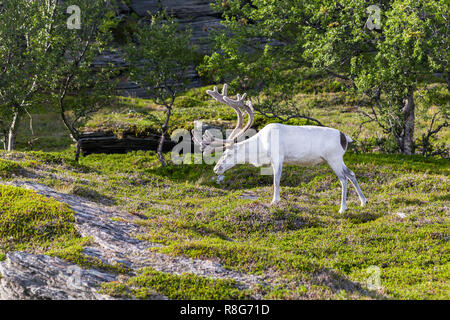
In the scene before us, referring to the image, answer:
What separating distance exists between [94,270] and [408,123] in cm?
1924

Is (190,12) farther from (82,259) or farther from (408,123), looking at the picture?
(82,259)

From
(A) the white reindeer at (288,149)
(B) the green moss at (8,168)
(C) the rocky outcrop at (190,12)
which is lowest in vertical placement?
(B) the green moss at (8,168)

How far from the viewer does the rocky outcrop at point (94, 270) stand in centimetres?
749

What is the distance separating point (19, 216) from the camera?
1116 cm

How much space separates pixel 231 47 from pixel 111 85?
25.8 feet

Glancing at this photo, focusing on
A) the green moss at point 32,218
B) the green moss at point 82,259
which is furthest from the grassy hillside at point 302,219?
the green moss at point 32,218

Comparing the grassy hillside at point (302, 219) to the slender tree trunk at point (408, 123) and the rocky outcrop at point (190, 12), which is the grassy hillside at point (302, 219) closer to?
the slender tree trunk at point (408, 123)

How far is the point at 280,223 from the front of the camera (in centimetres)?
1327

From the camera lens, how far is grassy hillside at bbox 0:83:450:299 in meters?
8.63

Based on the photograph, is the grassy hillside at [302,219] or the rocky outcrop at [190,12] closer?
the grassy hillside at [302,219]

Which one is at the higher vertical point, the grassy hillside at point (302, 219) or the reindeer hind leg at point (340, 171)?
the reindeer hind leg at point (340, 171)

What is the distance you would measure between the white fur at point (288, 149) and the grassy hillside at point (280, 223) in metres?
1.45

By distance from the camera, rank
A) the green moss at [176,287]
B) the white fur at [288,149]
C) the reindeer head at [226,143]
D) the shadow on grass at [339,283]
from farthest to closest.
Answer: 1. the reindeer head at [226,143]
2. the white fur at [288,149]
3. the shadow on grass at [339,283]
4. the green moss at [176,287]
